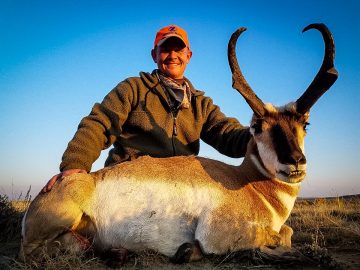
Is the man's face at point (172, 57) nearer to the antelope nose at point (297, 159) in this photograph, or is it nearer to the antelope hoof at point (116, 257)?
the antelope nose at point (297, 159)

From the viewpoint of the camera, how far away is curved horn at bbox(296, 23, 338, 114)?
479 centimetres

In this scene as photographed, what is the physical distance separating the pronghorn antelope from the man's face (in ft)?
8.24

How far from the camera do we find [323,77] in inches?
190

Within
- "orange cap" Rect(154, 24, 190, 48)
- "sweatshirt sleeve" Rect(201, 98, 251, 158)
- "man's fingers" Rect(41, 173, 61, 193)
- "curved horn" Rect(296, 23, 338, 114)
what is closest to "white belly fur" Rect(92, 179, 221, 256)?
"man's fingers" Rect(41, 173, 61, 193)

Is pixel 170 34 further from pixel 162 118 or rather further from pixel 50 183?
pixel 50 183

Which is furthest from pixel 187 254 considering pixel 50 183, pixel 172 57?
pixel 172 57

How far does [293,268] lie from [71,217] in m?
2.56

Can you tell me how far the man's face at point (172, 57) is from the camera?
277 inches

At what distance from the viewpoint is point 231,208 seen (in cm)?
444

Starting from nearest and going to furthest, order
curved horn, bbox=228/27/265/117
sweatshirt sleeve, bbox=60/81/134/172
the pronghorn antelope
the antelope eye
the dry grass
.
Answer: the pronghorn antelope → the antelope eye → curved horn, bbox=228/27/265/117 → the dry grass → sweatshirt sleeve, bbox=60/81/134/172

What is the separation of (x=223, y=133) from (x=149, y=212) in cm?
279

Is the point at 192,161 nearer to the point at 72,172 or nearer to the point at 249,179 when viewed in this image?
the point at 249,179

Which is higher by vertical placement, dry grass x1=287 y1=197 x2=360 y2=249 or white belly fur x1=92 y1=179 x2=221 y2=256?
white belly fur x1=92 y1=179 x2=221 y2=256

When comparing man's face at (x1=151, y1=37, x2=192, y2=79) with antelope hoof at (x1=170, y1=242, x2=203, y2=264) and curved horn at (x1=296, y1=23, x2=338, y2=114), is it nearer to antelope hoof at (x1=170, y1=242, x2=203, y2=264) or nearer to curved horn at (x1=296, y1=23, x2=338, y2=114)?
curved horn at (x1=296, y1=23, x2=338, y2=114)
